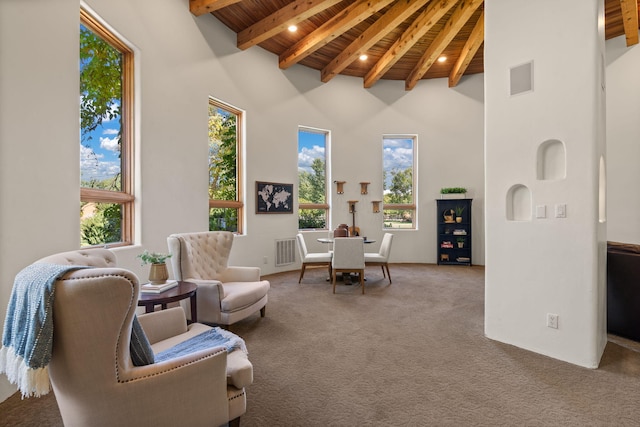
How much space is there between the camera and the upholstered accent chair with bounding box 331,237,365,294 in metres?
4.69

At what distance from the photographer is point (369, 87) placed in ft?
24.1

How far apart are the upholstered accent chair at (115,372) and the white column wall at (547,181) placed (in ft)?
8.18

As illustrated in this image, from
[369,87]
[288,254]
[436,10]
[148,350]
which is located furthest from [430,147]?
[148,350]

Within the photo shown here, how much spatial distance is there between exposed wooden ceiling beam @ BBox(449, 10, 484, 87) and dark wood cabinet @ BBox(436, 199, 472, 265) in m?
2.61

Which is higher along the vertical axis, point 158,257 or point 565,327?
point 158,257

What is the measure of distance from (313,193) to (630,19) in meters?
5.56

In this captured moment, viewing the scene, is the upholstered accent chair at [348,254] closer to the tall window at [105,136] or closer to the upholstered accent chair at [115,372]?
the tall window at [105,136]

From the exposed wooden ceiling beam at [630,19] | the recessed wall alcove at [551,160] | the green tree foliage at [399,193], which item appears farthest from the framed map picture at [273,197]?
the exposed wooden ceiling beam at [630,19]

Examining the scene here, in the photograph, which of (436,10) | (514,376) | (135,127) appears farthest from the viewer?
(436,10)

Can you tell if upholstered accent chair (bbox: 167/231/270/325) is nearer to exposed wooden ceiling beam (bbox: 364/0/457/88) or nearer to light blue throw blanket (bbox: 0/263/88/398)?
light blue throw blanket (bbox: 0/263/88/398)

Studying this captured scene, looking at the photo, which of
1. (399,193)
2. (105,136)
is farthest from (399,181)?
(105,136)

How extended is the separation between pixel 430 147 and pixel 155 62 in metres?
5.66

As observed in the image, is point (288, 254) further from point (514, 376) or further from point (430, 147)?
point (514, 376)

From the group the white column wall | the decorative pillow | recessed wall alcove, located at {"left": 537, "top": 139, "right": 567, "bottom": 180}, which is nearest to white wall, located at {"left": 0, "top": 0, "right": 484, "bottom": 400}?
the decorative pillow
